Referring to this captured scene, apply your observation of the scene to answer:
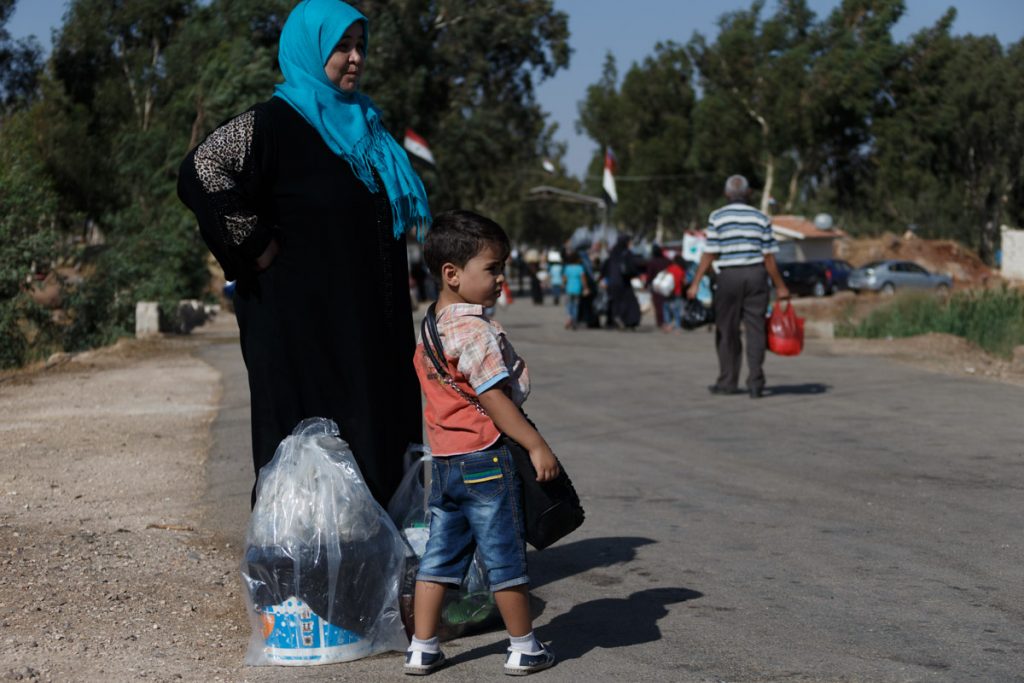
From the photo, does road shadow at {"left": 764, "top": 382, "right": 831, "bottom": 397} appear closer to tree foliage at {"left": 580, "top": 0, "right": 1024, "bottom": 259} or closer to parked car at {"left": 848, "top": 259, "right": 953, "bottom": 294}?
parked car at {"left": 848, "top": 259, "right": 953, "bottom": 294}

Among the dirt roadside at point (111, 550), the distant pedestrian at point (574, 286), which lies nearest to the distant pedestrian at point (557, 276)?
the distant pedestrian at point (574, 286)

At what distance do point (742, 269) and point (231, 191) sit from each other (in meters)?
8.37

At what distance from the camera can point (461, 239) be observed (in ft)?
14.0

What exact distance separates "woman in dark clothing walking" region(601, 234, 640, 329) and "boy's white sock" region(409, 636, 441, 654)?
901 inches

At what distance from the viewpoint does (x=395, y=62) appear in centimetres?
5028

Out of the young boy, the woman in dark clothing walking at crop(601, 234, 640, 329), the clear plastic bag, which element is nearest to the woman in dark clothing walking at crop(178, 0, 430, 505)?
the clear plastic bag

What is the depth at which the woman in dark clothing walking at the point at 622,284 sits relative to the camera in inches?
1071

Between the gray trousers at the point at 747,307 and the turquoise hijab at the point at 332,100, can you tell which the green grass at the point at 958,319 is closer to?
the gray trousers at the point at 747,307

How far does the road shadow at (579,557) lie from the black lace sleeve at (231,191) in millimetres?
1920

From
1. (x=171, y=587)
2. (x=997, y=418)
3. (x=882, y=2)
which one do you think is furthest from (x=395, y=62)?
(x=171, y=587)

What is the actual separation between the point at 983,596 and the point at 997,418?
5.77 m

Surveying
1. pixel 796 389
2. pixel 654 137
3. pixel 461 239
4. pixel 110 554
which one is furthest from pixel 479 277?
pixel 654 137

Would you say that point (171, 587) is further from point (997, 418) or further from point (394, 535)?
point (997, 418)

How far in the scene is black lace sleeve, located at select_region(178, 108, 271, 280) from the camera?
446 centimetres
